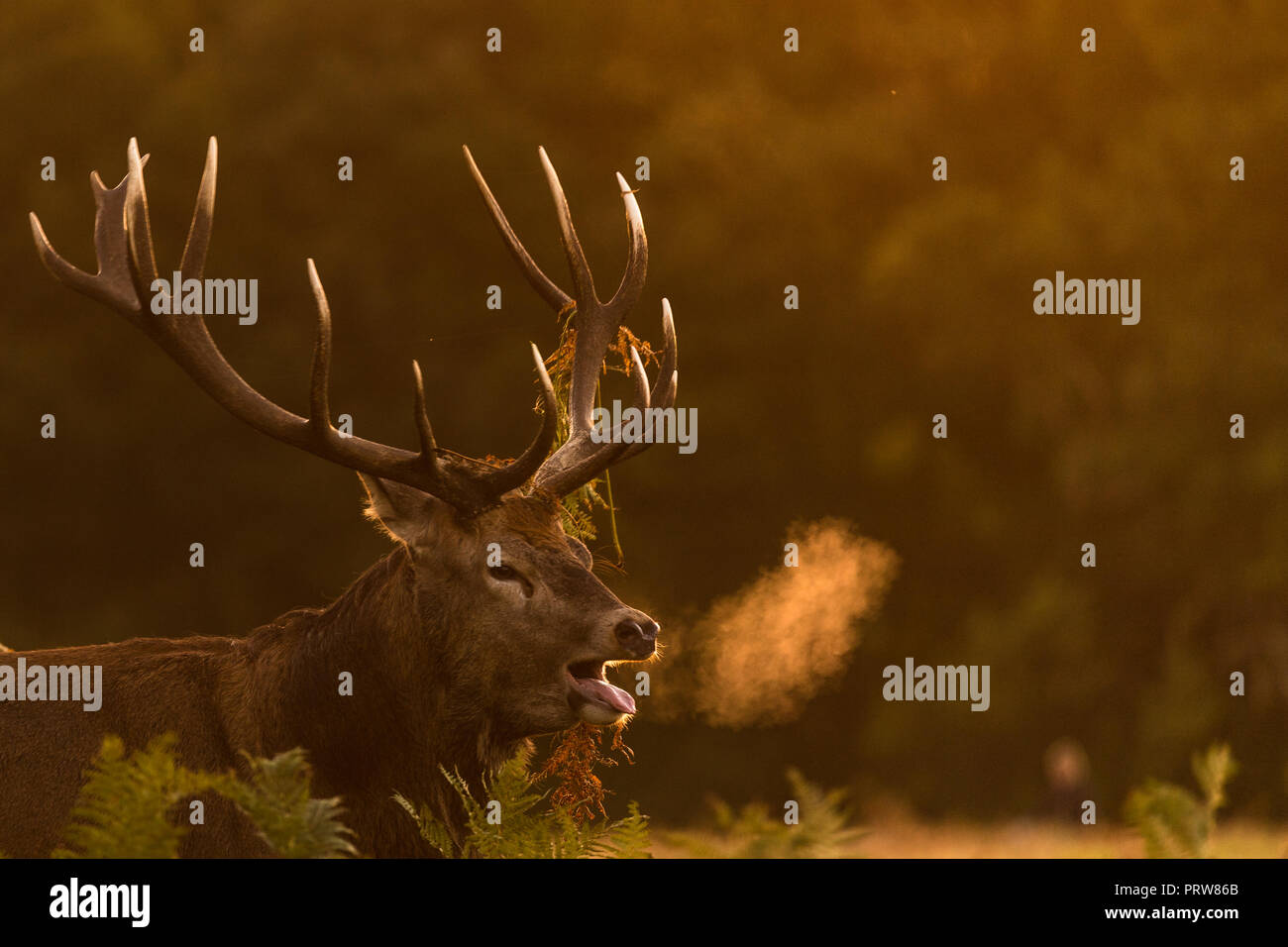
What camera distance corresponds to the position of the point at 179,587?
42.0ft

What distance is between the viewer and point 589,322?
19.9 feet

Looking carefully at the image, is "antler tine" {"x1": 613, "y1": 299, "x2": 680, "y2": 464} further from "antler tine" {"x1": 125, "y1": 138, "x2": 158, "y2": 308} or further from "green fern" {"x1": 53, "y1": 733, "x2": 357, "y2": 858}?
"green fern" {"x1": 53, "y1": 733, "x2": 357, "y2": 858}

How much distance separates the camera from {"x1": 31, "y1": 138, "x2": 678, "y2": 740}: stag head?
4.91m

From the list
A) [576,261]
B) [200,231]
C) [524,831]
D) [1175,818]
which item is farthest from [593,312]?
[1175,818]

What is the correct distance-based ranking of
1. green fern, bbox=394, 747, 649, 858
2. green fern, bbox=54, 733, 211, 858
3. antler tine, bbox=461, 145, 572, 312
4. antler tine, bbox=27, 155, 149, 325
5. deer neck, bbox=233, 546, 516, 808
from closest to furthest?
1. green fern, bbox=54, 733, 211, 858
2. green fern, bbox=394, 747, 649, 858
3. deer neck, bbox=233, 546, 516, 808
4. antler tine, bbox=27, 155, 149, 325
5. antler tine, bbox=461, 145, 572, 312

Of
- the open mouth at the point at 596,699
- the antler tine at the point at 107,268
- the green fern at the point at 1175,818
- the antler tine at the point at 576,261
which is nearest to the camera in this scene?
the green fern at the point at 1175,818

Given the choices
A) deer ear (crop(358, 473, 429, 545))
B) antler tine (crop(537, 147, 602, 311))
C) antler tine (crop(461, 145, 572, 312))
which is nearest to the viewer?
deer ear (crop(358, 473, 429, 545))

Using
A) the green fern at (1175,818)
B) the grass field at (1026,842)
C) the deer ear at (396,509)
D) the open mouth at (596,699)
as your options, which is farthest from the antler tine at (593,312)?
the green fern at (1175,818)

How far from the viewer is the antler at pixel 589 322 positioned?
18.9 ft

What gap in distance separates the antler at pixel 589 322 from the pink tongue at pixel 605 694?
37.9 inches

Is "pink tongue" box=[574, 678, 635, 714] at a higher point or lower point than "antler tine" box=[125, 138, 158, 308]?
lower

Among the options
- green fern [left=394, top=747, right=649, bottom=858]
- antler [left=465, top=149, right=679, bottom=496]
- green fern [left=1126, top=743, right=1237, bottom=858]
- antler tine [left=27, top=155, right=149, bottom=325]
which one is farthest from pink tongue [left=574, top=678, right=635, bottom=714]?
green fern [left=1126, top=743, right=1237, bottom=858]

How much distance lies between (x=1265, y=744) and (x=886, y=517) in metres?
3.82

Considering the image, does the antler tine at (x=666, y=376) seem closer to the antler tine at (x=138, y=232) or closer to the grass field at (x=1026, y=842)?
the grass field at (x=1026, y=842)
